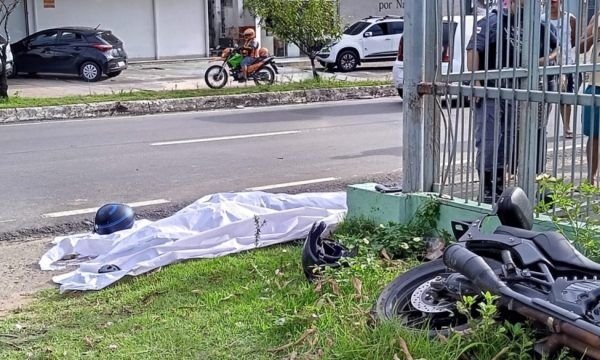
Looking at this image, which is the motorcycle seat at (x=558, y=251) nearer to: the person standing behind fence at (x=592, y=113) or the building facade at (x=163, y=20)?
the person standing behind fence at (x=592, y=113)

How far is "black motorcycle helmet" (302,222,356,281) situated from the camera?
451cm

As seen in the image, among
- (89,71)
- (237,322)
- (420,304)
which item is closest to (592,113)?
(420,304)

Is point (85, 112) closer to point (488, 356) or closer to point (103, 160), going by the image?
point (103, 160)

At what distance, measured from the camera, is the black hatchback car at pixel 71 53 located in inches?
830

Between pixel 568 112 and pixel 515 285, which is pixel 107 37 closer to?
pixel 568 112

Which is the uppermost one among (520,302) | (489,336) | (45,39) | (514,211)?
(45,39)

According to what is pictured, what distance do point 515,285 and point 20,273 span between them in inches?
147

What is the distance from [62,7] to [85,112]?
1255 cm

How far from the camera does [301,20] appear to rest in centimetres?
1792

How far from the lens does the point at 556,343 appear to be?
9.61 ft

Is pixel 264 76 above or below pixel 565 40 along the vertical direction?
below

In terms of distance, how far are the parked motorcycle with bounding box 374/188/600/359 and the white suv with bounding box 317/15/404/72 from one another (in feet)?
68.0

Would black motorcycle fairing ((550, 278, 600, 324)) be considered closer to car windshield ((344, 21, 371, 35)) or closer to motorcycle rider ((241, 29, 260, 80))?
motorcycle rider ((241, 29, 260, 80))

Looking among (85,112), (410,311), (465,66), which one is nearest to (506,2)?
(465,66)
